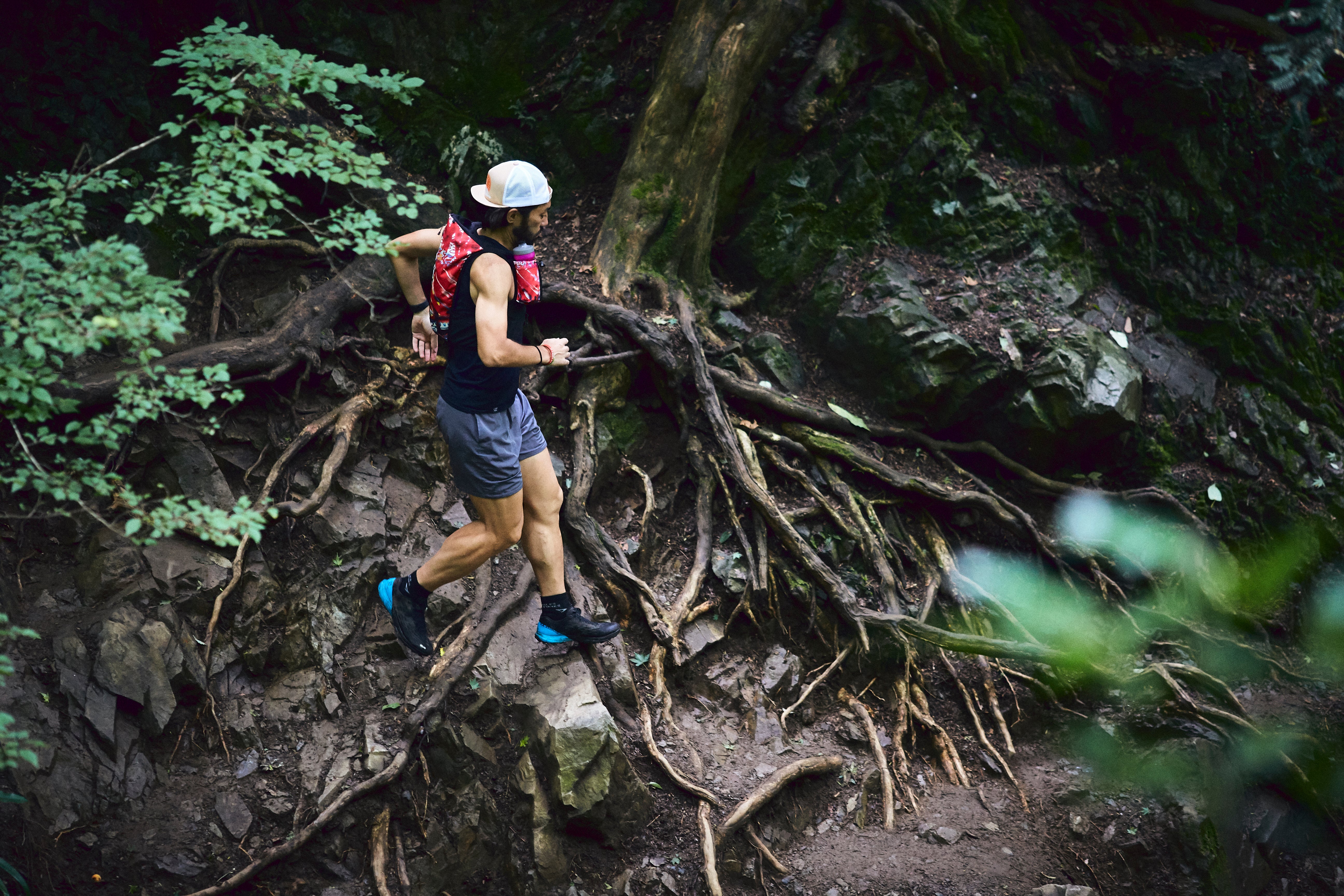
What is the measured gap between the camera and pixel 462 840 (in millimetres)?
3680

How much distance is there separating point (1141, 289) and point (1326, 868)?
4.26 metres

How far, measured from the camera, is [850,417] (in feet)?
18.3

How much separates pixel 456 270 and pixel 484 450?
0.79 m

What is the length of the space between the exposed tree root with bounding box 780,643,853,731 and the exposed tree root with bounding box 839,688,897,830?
0.53ft

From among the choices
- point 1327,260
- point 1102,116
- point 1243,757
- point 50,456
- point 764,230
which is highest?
point 1102,116

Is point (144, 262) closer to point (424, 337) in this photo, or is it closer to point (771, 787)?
point (424, 337)

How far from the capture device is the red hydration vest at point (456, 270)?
327 cm

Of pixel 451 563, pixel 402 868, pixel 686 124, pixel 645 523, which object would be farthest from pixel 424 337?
pixel 686 124

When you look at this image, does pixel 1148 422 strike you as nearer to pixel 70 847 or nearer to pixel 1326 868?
pixel 1326 868

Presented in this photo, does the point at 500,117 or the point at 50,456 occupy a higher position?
the point at 500,117

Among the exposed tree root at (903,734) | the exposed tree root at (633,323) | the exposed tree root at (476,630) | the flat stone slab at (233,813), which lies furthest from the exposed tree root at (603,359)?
the flat stone slab at (233,813)

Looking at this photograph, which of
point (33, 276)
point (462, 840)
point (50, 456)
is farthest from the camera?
point (50, 456)

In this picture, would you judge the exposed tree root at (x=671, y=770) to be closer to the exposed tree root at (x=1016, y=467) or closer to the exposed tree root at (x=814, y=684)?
the exposed tree root at (x=814, y=684)

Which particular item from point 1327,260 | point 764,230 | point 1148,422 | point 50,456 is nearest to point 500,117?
point 764,230
